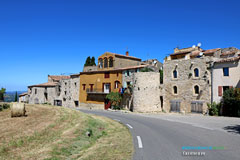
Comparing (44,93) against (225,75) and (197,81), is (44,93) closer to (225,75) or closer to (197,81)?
(197,81)

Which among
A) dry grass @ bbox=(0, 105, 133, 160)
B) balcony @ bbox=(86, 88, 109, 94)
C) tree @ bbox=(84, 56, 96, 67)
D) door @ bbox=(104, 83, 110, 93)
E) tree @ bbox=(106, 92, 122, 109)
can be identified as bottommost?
dry grass @ bbox=(0, 105, 133, 160)

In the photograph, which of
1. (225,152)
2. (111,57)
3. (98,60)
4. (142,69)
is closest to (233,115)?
(142,69)

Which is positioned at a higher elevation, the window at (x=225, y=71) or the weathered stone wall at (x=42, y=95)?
the window at (x=225, y=71)

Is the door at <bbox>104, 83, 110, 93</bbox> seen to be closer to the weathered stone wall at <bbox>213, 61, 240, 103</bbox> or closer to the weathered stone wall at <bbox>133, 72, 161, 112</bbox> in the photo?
the weathered stone wall at <bbox>133, 72, 161, 112</bbox>

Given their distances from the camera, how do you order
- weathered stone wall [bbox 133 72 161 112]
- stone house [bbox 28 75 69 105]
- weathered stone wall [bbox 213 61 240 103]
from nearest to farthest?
weathered stone wall [bbox 213 61 240 103] → weathered stone wall [bbox 133 72 161 112] → stone house [bbox 28 75 69 105]

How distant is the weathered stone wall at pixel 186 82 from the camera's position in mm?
28203

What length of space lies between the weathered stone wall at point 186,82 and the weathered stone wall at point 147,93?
143cm

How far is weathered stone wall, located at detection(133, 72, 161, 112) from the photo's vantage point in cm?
3294

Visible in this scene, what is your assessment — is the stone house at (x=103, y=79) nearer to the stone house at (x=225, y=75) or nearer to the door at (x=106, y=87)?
the door at (x=106, y=87)

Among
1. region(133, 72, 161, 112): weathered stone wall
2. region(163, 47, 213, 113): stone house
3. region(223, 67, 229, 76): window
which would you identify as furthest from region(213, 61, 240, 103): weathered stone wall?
region(133, 72, 161, 112): weathered stone wall

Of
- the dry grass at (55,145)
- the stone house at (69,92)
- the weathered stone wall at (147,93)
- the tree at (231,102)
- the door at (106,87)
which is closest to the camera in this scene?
the dry grass at (55,145)

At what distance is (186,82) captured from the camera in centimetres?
3047

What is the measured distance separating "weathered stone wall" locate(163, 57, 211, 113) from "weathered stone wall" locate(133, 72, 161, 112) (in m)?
1.43

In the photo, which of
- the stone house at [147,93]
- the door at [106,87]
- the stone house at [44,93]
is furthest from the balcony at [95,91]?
the stone house at [44,93]
